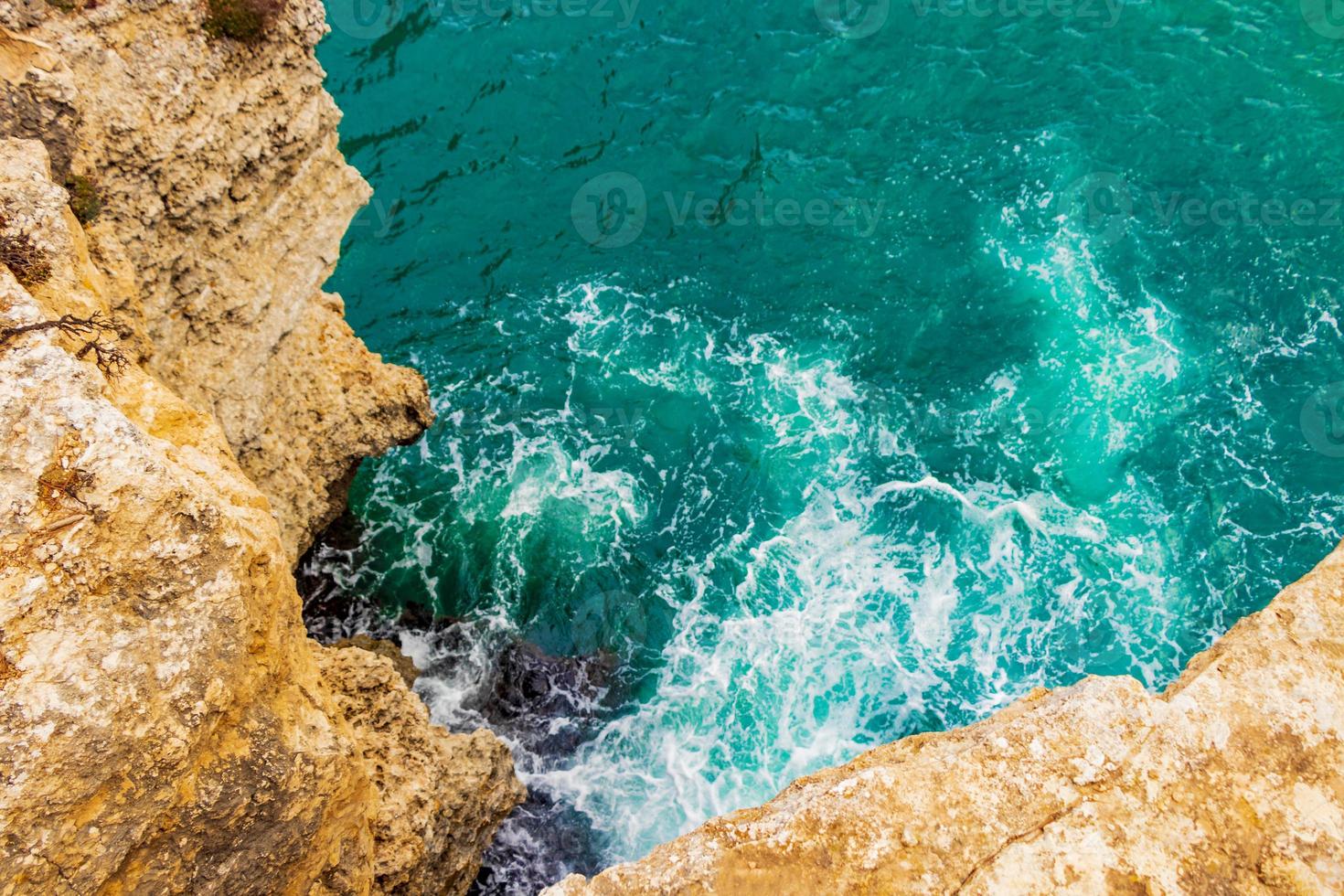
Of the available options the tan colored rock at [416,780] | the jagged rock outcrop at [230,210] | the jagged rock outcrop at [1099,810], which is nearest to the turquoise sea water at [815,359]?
the tan colored rock at [416,780]

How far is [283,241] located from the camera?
19.7 metres

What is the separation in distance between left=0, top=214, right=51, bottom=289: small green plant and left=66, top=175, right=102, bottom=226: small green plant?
2588 mm

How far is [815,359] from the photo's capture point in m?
27.0

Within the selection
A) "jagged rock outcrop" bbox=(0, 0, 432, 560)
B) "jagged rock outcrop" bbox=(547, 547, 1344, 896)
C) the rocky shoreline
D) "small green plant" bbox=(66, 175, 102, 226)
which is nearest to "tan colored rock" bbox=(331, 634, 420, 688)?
"jagged rock outcrop" bbox=(0, 0, 432, 560)

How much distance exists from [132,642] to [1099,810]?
37.4 feet

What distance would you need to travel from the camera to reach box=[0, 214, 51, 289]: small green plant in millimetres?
12367

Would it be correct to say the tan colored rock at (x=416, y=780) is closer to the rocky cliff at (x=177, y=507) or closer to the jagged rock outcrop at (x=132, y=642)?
the rocky cliff at (x=177, y=507)

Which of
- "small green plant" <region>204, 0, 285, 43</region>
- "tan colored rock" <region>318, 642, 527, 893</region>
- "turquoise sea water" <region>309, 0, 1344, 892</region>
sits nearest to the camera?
"tan colored rock" <region>318, 642, 527, 893</region>

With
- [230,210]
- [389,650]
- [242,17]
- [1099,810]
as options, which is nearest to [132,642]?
[230,210]

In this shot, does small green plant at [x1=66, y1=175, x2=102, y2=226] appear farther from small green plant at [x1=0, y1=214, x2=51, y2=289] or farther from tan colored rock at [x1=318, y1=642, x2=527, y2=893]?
tan colored rock at [x1=318, y1=642, x2=527, y2=893]

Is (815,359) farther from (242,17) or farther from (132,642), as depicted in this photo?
(132,642)

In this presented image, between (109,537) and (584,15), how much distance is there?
27252mm

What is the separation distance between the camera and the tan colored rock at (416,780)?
16453mm

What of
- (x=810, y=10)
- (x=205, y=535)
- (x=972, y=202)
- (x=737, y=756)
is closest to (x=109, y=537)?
(x=205, y=535)
